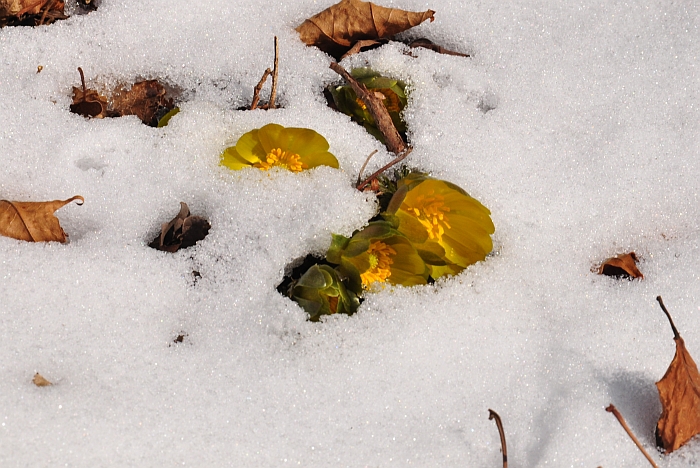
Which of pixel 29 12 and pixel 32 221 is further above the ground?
pixel 29 12

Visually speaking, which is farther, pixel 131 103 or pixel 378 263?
pixel 131 103

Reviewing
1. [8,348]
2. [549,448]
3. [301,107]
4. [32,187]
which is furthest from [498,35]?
[8,348]

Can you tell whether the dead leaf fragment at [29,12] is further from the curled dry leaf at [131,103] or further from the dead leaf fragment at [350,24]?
the dead leaf fragment at [350,24]

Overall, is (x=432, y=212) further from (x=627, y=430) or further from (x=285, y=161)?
(x=627, y=430)

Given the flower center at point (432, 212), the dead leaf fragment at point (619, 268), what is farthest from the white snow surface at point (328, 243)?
the flower center at point (432, 212)

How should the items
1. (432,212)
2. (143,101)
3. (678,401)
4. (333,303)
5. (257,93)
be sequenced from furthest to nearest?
(143,101), (257,93), (432,212), (333,303), (678,401)

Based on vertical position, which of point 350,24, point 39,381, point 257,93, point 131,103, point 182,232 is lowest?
point 39,381

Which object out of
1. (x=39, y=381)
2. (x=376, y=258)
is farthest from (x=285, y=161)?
(x=39, y=381)
